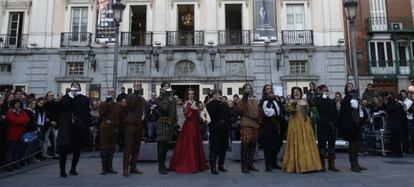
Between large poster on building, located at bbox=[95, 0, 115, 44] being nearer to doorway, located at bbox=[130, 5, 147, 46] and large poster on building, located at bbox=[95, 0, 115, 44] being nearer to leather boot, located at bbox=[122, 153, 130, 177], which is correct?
doorway, located at bbox=[130, 5, 147, 46]

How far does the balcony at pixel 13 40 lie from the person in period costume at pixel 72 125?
17.1m

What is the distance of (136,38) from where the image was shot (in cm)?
2295

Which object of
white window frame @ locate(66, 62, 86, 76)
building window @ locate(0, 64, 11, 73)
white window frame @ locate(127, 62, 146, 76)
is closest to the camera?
white window frame @ locate(127, 62, 146, 76)

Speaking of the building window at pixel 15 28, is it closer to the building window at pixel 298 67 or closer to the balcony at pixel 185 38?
the balcony at pixel 185 38

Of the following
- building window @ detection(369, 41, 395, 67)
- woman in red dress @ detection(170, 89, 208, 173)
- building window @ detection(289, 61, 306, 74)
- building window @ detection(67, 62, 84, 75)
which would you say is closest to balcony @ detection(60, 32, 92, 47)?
building window @ detection(67, 62, 84, 75)

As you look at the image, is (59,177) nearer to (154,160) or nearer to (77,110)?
(77,110)

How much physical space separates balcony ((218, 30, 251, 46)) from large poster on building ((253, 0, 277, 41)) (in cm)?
59

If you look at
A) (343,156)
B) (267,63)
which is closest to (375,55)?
(267,63)

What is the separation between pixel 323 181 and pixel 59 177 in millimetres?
5574

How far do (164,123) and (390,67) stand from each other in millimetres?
23326

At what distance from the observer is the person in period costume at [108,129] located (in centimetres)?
830

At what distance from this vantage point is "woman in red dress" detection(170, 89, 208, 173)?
27.8ft

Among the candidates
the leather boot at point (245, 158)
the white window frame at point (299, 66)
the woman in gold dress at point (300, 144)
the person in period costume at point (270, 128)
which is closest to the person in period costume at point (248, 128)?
the leather boot at point (245, 158)

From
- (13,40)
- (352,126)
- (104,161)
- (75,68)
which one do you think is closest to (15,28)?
(13,40)
